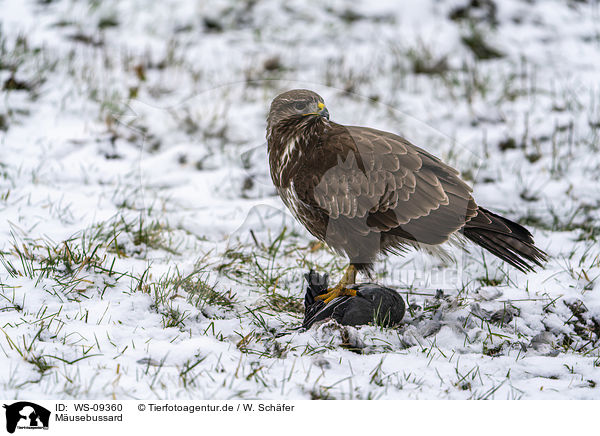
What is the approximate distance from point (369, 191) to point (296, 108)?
1.89 ft

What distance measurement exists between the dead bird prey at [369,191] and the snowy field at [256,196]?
1.10ft

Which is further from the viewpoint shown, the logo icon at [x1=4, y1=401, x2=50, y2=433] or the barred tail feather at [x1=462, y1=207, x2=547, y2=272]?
the barred tail feather at [x1=462, y1=207, x2=547, y2=272]

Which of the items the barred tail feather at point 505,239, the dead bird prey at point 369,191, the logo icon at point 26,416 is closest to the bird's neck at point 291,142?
the dead bird prey at point 369,191

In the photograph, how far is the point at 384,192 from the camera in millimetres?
3111

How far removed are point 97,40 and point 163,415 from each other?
5851mm

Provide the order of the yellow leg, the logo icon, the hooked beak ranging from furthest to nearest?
the yellow leg → the hooked beak → the logo icon

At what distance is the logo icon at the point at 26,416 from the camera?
2.12 m

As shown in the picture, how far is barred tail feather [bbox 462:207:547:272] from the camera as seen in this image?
3105 millimetres

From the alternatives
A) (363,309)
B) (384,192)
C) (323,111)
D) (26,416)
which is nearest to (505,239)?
(384,192)

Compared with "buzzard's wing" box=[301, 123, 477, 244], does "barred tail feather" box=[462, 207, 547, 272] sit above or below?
below

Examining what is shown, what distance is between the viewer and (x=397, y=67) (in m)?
6.62

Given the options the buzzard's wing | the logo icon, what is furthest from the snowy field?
the buzzard's wing

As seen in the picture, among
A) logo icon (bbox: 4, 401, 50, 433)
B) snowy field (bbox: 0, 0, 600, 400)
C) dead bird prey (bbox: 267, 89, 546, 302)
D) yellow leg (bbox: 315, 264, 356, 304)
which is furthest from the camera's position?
yellow leg (bbox: 315, 264, 356, 304)

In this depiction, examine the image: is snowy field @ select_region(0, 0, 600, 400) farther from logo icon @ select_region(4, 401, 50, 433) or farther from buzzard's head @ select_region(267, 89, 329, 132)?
buzzard's head @ select_region(267, 89, 329, 132)
